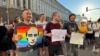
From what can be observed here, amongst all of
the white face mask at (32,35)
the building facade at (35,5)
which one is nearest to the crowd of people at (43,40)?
the white face mask at (32,35)

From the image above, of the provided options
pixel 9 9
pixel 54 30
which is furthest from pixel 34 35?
pixel 9 9

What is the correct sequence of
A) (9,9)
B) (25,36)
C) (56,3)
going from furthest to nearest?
(56,3) → (9,9) → (25,36)

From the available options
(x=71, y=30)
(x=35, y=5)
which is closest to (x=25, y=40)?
(x=71, y=30)

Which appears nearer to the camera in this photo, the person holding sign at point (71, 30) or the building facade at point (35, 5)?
the person holding sign at point (71, 30)

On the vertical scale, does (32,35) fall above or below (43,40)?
above

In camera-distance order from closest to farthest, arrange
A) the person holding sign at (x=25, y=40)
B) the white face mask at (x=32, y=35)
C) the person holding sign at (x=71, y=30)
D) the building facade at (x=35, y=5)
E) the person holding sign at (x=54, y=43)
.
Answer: the person holding sign at (x=25, y=40)
the white face mask at (x=32, y=35)
the person holding sign at (x=54, y=43)
the person holding sign at (x=71, y=30)
the building facade at (x=35, y=5)

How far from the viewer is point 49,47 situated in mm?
9938

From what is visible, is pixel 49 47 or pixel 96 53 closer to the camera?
pixel 49 47

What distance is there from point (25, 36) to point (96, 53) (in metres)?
9.84

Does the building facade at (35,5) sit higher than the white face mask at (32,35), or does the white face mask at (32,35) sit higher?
the building facade at (35,5)

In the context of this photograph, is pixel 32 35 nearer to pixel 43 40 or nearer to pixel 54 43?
A: pixel 43 40

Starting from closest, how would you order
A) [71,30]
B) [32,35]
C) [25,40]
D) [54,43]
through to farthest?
[25,40] → [32,35] → [54,43] → [71,30]

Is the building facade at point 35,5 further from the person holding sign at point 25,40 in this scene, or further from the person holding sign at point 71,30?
the person holding sign at point 25,40

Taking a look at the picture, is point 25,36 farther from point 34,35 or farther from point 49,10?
point 49,10
